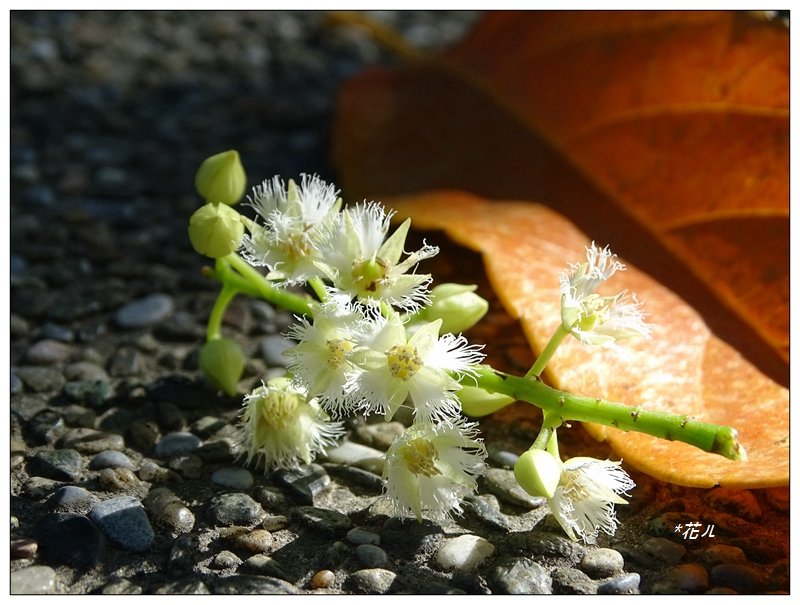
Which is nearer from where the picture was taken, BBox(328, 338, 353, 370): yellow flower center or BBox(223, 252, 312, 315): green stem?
BBox(328, 338, 353, 370): yellow flower center

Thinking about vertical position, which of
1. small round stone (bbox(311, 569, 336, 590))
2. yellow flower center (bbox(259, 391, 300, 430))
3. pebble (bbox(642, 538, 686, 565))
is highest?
yellow flower center (bbox(259, 391, 300, 430))

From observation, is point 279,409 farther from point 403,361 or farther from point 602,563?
point 602,563

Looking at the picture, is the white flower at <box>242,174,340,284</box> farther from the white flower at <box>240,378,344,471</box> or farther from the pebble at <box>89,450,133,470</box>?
the pebble at <box>89,450,133,470</box>

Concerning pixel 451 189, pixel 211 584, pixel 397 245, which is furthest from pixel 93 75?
pixel 211 584

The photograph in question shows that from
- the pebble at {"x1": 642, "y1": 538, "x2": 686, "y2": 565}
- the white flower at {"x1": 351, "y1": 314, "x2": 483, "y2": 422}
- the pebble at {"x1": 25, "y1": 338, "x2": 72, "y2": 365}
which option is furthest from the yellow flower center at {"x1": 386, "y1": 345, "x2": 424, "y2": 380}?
the pebble at {"x1": 25, "y1": 338, "x2": 72, "y2": 365}

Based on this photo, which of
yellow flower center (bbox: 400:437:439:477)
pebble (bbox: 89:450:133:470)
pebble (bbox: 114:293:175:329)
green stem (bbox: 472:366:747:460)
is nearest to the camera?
green stem (bbox: 472:366:747:460)

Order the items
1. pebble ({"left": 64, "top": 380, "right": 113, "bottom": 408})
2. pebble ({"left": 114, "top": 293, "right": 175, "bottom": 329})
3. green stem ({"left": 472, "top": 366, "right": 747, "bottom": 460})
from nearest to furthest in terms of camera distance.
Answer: green stem ({"left": 472, "top": 366, "right": 747, "bottom": 460})
pebble ({"left": 64, "top": 380, "right": 113, "bottom": 408})
pebble ({"left": 114, "top": 293, "right": 175, "bottom": 329})

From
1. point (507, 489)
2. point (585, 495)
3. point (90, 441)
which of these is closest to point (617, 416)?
point (585, 495)
